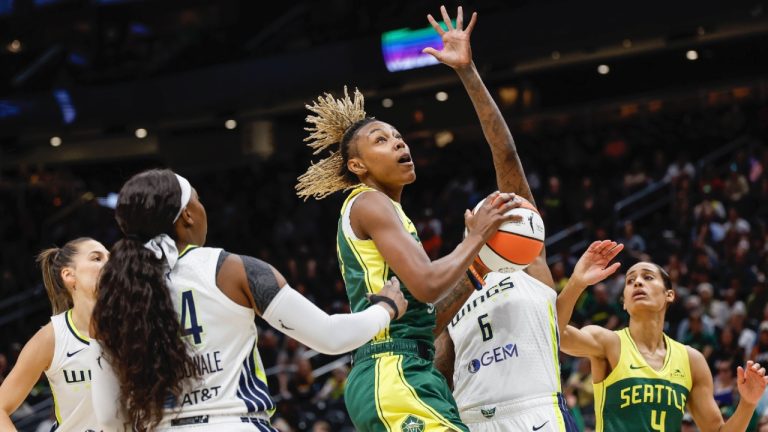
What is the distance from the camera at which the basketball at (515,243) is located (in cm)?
440

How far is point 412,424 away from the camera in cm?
395

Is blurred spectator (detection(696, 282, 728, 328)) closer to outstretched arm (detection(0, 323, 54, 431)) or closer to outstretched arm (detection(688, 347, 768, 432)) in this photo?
outstretched arm (detection(688, 347, 768, 432))

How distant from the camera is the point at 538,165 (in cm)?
1925

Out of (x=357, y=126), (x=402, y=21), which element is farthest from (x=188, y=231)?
(x=402, y=21)

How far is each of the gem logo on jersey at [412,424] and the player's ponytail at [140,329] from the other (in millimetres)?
919

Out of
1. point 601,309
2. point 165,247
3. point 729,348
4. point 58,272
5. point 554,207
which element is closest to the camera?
point 165,247

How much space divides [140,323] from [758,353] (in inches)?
340

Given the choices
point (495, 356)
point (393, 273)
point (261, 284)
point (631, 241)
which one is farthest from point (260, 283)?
point (631, 241)

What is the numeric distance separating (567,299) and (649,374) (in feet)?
3.55

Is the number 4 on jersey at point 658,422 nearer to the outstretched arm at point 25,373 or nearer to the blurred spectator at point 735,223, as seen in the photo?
the outstretched arm at point 25,373

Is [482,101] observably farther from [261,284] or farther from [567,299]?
[261,284]

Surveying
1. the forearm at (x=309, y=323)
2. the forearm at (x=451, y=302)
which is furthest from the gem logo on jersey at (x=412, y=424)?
the forearm at (x=451, y=302)

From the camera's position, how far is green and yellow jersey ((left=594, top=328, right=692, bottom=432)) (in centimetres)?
588

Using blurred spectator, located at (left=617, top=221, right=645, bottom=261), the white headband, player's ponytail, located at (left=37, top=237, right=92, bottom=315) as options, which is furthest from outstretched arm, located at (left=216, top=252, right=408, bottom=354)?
blurred spectator, located at (left=617, top=221, right=645, bottom=261)
